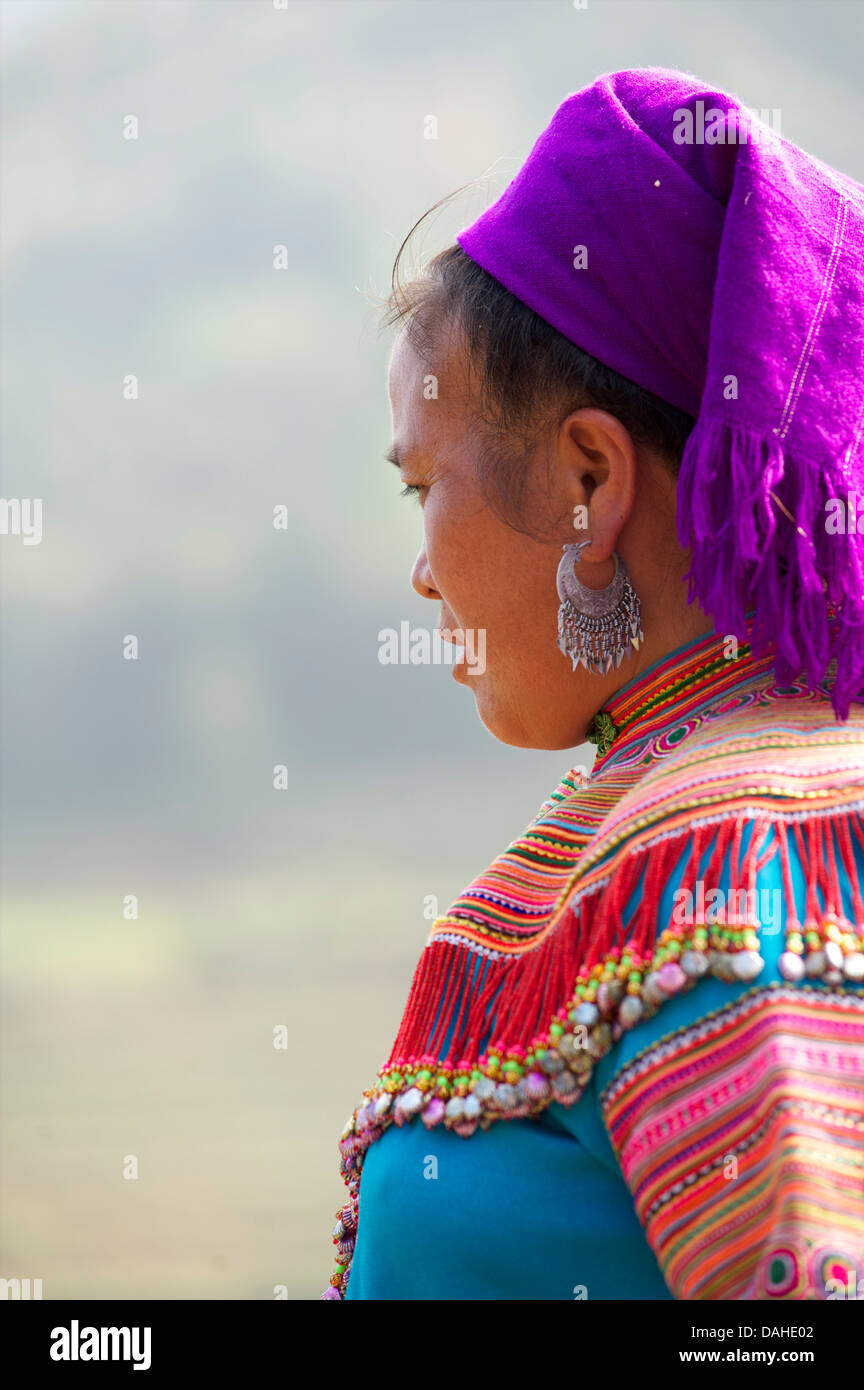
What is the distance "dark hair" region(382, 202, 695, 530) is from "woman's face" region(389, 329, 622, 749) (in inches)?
0.9

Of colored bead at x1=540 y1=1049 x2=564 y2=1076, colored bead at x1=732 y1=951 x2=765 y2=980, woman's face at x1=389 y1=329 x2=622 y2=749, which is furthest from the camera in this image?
woman's face at x1=389 y1=329 x2=622 y2=749

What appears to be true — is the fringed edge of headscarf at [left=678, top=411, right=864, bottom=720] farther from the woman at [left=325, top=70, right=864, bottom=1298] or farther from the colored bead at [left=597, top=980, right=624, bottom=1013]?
the colored bead at [left=597, top=980, right=624, bottom=1013]

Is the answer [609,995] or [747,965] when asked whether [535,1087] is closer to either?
[609,995]

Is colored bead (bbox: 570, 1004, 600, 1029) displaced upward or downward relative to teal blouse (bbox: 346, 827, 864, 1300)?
upward

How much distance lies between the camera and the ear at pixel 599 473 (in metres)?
1.53

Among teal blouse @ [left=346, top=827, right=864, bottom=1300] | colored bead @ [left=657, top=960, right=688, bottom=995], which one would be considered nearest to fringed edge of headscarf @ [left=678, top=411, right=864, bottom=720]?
teal blouse @ [left=346, top=827, right=864, bottom=1300]

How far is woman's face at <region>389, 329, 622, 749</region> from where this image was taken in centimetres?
159

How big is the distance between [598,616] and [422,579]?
285mm

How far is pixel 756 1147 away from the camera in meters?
1.10

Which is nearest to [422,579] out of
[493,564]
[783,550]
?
[493,564]
